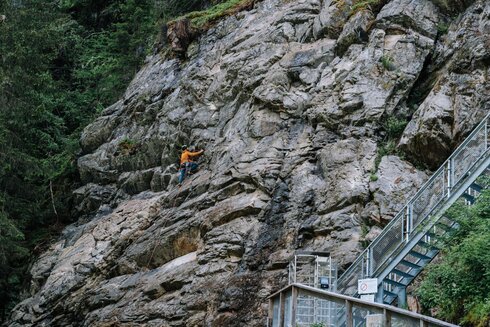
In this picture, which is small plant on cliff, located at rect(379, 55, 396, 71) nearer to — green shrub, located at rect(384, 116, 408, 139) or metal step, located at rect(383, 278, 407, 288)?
green shrub, located at rect(384, 116, 408, 139)

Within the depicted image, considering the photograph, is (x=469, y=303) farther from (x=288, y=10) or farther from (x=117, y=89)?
(x=117, y=89)

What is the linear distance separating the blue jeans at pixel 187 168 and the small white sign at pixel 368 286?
8977mm

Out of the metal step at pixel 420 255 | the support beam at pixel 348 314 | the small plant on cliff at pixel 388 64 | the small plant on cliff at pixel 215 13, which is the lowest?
the support beam at pixel 348 314

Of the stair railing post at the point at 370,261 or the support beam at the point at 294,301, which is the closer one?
the support beam at the point at 294,301

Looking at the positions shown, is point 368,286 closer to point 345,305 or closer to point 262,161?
point 345,305

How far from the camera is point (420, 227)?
13438 mm

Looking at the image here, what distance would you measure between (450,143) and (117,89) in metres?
18.9

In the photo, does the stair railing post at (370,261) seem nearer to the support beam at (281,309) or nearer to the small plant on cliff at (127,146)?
the support beam at (281,309)

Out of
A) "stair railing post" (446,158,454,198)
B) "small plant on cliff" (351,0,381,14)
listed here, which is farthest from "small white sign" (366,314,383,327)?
"small plant on cliff" (351,0,381,14)

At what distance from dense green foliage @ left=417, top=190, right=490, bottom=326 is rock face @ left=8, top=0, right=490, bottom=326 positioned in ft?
8.92

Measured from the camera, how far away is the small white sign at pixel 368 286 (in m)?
13.1

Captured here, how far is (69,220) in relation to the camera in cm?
2652

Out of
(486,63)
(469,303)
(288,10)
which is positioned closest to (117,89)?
(288,10)

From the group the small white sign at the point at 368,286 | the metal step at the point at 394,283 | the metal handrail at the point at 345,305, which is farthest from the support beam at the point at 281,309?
the metal step at the point at 394,283
